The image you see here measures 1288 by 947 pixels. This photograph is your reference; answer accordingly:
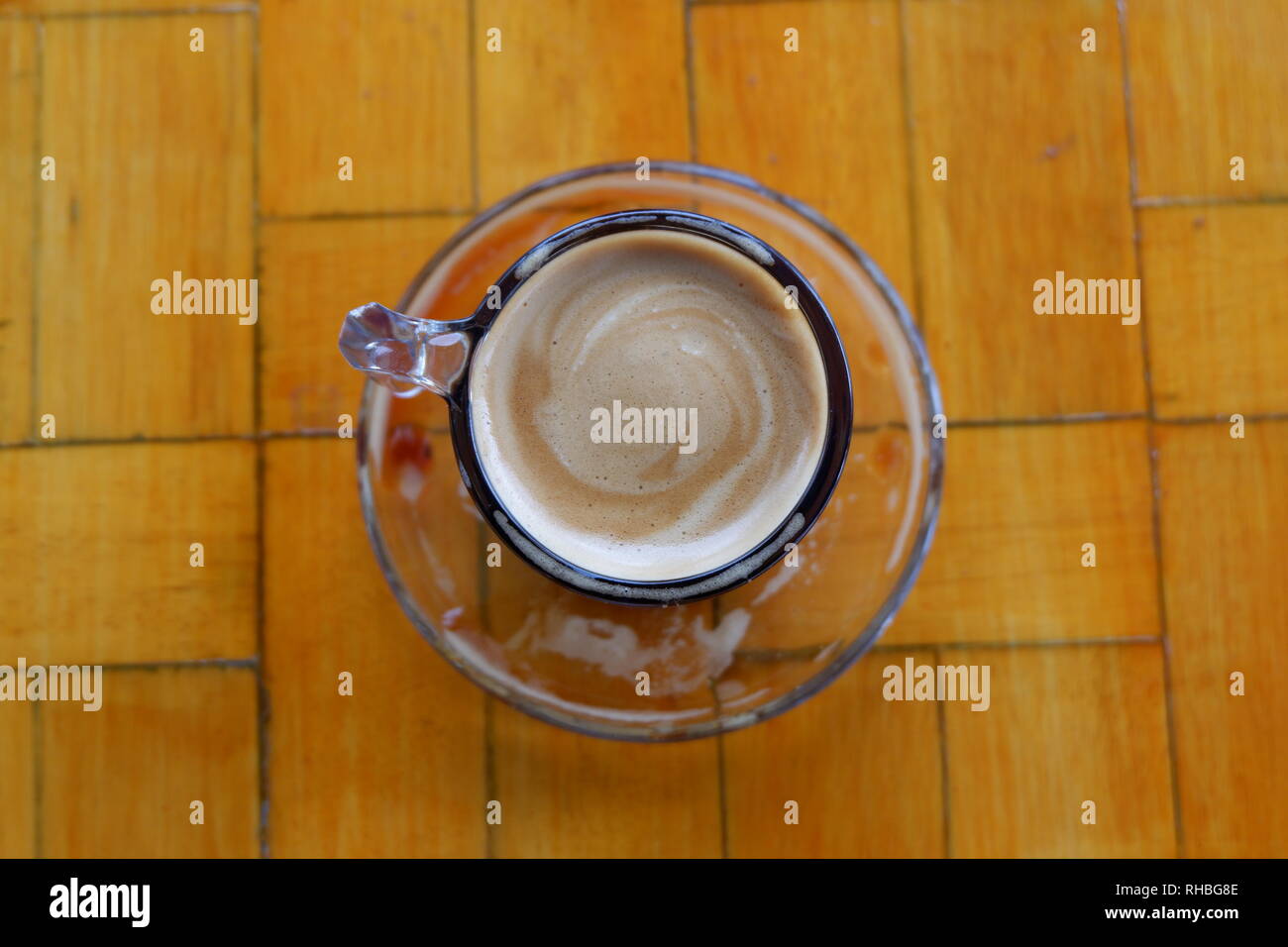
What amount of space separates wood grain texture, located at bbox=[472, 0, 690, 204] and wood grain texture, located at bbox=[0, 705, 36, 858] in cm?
55

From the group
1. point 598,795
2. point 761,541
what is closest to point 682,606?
point 761,541

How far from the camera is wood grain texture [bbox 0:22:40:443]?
0.77 metres

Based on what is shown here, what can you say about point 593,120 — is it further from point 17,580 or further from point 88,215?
point 17,580

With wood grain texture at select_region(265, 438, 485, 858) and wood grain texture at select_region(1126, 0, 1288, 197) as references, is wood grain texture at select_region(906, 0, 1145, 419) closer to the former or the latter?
wood grain texture at select_region(1126, 0, 1288, 197)

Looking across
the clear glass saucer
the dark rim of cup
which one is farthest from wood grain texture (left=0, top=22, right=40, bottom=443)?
the dark rim of cup

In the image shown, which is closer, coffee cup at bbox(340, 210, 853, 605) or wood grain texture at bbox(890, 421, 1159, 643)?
coffee cup at bbox(340, 210, 853, 605)

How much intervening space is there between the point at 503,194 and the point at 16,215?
38 centimetres

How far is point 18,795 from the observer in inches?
29.8

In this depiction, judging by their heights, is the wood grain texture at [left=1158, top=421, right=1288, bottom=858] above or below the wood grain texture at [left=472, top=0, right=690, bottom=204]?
below

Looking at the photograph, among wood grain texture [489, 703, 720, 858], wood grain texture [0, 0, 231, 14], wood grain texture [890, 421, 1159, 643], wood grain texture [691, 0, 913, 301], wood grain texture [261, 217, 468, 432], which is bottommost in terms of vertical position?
wood grain texture [489, 703, 720, 858]

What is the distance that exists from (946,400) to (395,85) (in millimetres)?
491

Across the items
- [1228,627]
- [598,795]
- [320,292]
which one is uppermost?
[320,292]

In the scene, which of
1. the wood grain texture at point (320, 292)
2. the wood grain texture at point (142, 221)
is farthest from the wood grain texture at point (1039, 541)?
the wood grain texture at point (142, 221)

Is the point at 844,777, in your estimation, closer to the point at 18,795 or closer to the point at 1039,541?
the point at 1039,541
